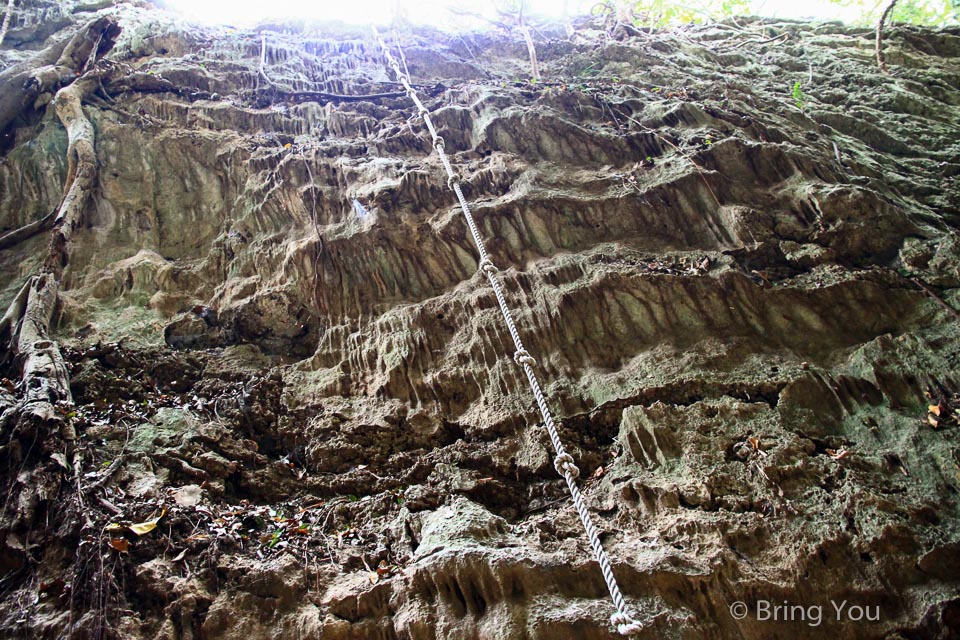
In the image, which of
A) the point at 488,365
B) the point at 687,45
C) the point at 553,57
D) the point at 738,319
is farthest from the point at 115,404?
the point at 687,45

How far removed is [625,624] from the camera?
2861mm

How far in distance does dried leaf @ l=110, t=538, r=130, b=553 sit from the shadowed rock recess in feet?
0.06

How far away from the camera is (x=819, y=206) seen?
644cm

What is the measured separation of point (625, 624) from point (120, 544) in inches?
128

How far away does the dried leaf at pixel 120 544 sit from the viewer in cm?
359

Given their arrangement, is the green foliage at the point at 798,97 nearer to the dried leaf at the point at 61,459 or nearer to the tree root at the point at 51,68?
the dried leaf at the point at 61,459

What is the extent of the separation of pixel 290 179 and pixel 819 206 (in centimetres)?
704

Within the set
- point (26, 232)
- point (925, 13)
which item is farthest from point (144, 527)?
point (925, 13)

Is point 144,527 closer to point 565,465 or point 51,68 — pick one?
point 565,465

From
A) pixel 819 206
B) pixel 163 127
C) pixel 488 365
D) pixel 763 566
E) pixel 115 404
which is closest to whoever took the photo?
pixel 763 566

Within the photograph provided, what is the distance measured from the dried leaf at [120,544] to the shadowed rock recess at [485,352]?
2 centimetres

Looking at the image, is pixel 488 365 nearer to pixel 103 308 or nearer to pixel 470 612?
pixel 470 612

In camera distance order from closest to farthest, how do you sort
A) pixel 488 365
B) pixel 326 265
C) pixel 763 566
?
pixel 763 566
pixel 488 365
pixel 326 265

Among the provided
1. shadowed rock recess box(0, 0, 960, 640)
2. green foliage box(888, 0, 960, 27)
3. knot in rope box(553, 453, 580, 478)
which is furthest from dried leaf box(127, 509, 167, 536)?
green foliage box(888, 0, 960, 27)
